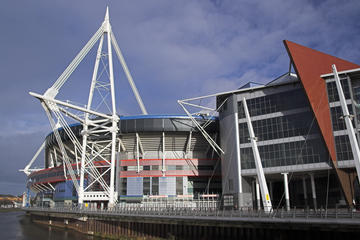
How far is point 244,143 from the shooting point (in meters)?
48.1

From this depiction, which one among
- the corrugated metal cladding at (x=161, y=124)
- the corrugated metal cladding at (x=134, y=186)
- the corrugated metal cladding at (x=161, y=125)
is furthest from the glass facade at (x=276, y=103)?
the corrugated metal cladding at (x=134, y=186)

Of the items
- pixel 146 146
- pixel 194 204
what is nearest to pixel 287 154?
pixel 194 204

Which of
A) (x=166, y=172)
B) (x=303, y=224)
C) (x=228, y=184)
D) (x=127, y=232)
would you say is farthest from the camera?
(x=166, y=172)

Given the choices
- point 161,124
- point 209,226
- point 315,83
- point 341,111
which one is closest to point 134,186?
point 161,124

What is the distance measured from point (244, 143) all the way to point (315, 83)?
521 inches

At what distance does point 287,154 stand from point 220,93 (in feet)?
47.1

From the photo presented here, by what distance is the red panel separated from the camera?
39875 millimetres

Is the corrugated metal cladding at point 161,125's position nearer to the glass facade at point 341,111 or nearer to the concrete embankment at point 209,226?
the concrete embankment at point 209,226

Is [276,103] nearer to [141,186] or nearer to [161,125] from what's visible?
[161,125]

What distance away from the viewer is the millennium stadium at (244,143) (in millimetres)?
40375

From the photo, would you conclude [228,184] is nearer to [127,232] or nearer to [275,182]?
[275,182]

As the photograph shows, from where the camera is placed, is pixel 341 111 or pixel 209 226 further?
pixel 341 111

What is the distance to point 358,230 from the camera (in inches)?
824

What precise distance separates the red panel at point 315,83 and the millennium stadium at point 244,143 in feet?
0.45
